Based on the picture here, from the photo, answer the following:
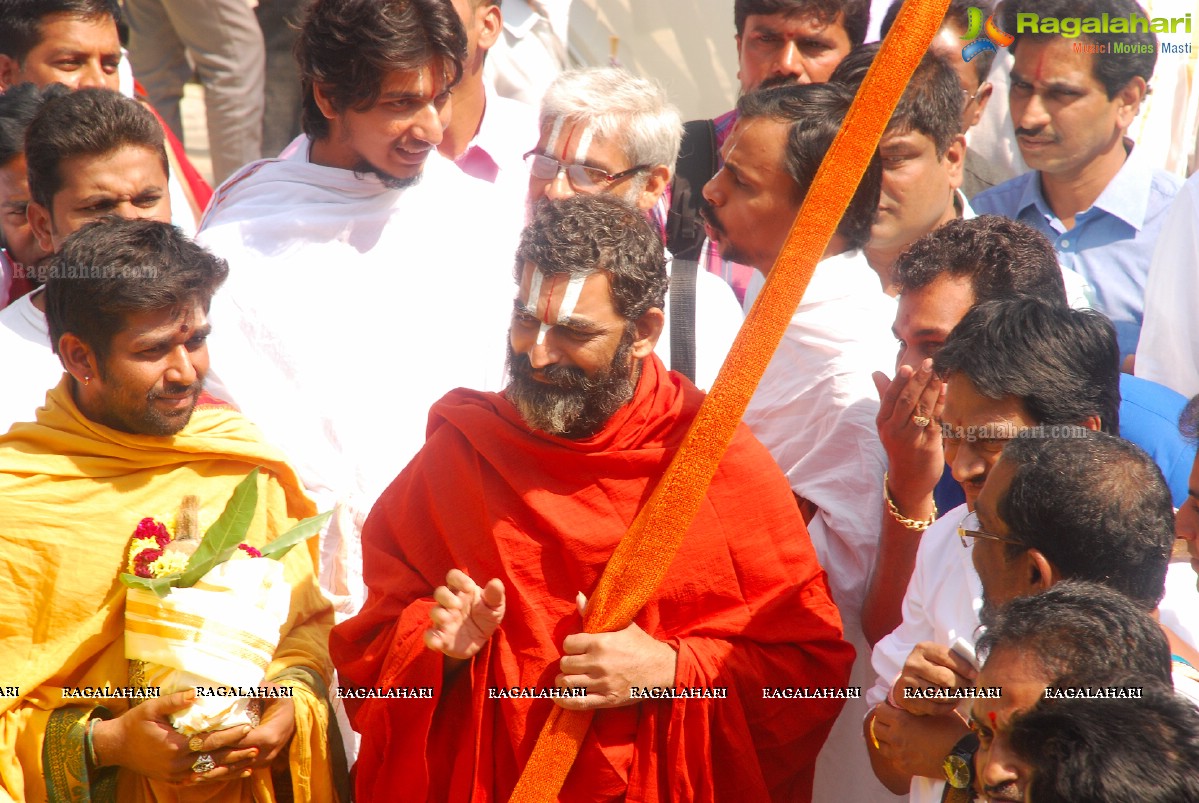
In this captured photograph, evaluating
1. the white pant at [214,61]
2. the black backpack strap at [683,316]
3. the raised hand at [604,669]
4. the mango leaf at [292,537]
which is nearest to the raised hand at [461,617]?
the raised hand at [604,669]

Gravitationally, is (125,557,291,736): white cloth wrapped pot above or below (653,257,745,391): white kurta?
below

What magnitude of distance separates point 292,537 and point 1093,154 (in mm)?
3420

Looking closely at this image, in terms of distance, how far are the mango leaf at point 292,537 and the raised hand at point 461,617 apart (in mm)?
410

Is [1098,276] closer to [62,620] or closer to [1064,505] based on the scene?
[1064,505]

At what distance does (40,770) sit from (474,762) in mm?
1075

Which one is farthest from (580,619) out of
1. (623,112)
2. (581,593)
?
(623,112)

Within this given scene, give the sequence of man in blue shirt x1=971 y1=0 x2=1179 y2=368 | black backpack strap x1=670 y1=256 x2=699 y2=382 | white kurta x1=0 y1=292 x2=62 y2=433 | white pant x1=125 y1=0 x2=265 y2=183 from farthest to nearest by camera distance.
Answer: white pant x1=125 y1=0 x2=265 y2=183 → man in blue shirt x1=971 y1=0 x2=1179 y2=368 → white kurta x1=0 y1=292 x2=62 y2=433 → black backpack strap x1=670 y1=256 x2=699 y2=382

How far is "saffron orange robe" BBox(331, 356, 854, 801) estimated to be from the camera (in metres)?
2.93

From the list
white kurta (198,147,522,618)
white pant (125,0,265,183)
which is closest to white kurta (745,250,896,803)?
white kurta (198,147,522,618)

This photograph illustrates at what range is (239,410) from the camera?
3840 mm

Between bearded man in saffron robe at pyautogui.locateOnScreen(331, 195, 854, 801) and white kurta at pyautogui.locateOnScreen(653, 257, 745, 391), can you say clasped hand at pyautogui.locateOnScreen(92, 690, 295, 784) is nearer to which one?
bearded man in saffron robe at pyautogui.locateOnScreen(331, 195, 854, 801)

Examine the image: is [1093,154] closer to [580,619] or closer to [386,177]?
[386,177]

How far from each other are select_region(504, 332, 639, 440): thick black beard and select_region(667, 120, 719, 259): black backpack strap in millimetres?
1187

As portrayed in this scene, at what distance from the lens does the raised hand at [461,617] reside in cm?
286
